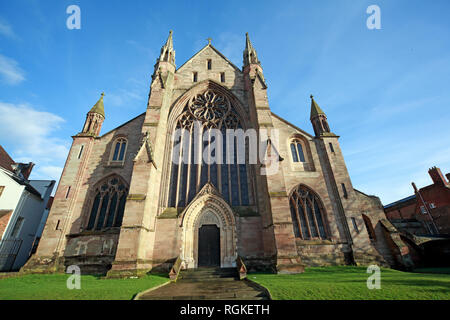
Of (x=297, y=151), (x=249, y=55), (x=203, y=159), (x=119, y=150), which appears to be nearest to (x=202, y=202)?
(x=203, y=159)

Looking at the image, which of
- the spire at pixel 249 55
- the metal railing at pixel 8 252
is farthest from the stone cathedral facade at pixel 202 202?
the metal railing at pixel 8 252

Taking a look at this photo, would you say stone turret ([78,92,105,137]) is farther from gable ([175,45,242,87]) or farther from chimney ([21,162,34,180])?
chimney ([21,162,34,180])

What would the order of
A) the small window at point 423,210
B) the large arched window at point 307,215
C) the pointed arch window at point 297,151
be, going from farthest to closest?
the small window at point 423,210 < the pointed arch window at point 297,151 < the large arched window at point 307,215

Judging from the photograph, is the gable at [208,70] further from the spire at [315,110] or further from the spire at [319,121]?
the spire at [319,121]

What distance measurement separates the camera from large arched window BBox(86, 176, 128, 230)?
14148 millimetres

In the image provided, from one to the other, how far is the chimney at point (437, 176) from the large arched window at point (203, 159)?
88.6 ft

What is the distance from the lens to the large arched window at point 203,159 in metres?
15.0

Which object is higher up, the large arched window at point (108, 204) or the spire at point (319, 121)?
the spire at point (319, 121)

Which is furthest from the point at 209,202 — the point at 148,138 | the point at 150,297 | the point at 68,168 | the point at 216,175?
the point at 68,168

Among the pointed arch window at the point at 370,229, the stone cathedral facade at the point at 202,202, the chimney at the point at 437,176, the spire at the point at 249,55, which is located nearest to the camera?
the stone cathedral facade at the point at 202,202

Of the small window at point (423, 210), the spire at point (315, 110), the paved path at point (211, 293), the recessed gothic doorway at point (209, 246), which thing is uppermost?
the spire at point (315, 110)

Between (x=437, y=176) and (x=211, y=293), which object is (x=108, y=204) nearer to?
(x=211, y=293)

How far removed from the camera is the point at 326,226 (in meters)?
14.2

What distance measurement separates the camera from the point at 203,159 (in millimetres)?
16203
